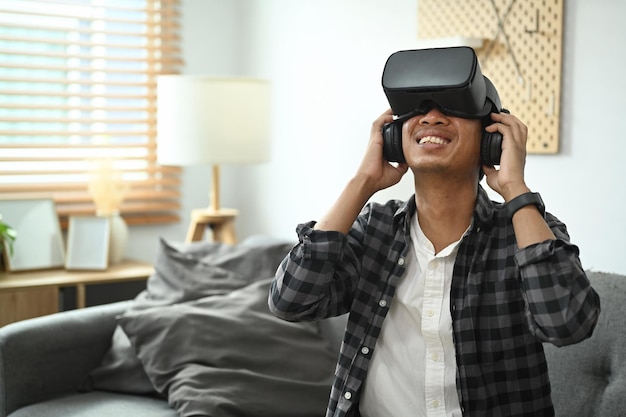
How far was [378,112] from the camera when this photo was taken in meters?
3.07

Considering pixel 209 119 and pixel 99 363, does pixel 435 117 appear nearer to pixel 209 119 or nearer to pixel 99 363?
pixel 99 363

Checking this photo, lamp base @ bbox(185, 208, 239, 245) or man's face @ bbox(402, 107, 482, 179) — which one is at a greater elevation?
man's face @ bbox(402, 107, 482, 179)

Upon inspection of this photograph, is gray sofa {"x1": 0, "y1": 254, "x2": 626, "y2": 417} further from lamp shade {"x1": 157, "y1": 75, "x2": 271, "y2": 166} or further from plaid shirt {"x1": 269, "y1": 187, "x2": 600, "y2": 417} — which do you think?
lamp shade {"x1": 157, "y1": 75, "x2": 271, "y2": 166}

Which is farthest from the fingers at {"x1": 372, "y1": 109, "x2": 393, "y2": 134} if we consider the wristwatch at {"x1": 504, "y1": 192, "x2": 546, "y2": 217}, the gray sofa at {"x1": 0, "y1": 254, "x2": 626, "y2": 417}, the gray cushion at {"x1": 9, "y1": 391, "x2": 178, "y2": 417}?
the gray cushion at {"x1": 9, "y1": 391, "x2": 178, "y2": 417}

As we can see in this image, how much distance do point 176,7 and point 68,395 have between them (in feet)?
6.48

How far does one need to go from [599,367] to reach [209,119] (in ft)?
5.70

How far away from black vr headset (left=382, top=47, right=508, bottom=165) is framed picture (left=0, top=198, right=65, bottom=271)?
2158 millimetres

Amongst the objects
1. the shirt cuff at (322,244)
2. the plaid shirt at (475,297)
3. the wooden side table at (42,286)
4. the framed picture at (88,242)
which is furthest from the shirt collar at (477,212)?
the framed picture at (88,242)

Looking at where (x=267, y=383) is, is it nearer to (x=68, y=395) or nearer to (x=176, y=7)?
(x=68, y=395)

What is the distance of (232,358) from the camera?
246 cm

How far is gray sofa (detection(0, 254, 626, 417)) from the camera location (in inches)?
76.1

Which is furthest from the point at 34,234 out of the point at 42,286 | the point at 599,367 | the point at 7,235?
the point at 599,367

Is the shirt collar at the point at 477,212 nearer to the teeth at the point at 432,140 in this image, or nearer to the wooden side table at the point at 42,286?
the teeth at the point at 432,140

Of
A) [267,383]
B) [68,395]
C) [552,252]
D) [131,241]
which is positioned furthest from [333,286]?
[131,241]
